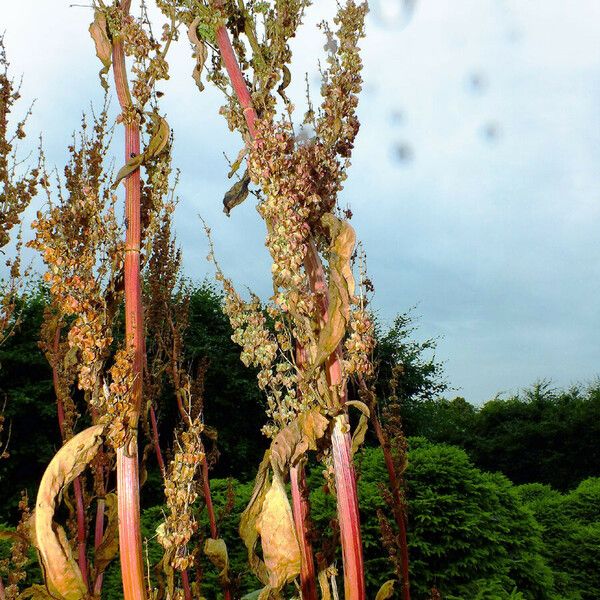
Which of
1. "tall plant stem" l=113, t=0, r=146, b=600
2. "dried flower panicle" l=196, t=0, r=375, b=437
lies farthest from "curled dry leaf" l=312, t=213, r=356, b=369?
"tall plant stem" l=113, t=0, r=146, b=600

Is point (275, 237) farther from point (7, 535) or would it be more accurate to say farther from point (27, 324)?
point (27, 324)

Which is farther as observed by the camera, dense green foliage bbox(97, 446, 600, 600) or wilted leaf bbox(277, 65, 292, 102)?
dense green foliage bbox(97, 446, 600, 600)

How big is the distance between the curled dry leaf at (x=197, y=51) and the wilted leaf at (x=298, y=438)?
3.35ft

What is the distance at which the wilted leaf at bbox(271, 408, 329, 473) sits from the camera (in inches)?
62.9

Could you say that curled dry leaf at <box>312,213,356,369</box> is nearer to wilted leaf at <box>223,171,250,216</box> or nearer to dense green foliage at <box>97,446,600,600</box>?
wilted leaf at <box>223,171,250,216</box>

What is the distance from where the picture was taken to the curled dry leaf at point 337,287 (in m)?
1.57

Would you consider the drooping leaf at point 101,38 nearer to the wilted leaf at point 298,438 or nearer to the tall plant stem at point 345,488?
the tall plant stem at point 345,488

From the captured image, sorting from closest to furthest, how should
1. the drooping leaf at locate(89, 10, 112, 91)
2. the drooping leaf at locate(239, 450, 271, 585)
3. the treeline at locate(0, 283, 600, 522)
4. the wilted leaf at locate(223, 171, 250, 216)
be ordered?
the drooping leaf at locate(239, 450, 271, 585), the drooping leaf at locate(89, 10, 112, 91), the wilted leaf at locate(223, 171, 250, 216), the treeline at locate(0, 283, 600, 522)

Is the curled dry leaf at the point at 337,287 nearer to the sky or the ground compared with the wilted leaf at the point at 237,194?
nearer to the ground

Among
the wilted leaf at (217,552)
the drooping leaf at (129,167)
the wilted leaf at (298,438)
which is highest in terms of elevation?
the drooping leaf at (129,167)

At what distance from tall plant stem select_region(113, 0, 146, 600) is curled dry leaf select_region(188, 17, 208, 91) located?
0.26 m

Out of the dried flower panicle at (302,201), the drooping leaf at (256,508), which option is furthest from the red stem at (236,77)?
the drooping leaf at (256,508)

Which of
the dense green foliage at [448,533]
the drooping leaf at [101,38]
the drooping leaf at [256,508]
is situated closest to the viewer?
the drooping leaf at [256,508]

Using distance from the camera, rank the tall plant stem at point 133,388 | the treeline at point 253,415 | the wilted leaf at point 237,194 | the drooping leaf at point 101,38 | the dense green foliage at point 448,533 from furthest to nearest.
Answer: the treeline at point 253,415
the dense green foliage at point 448,533
the wilted leaf at point 237,194
the drooping leaf at point 101,38
the tall plant stem at point 133,388
